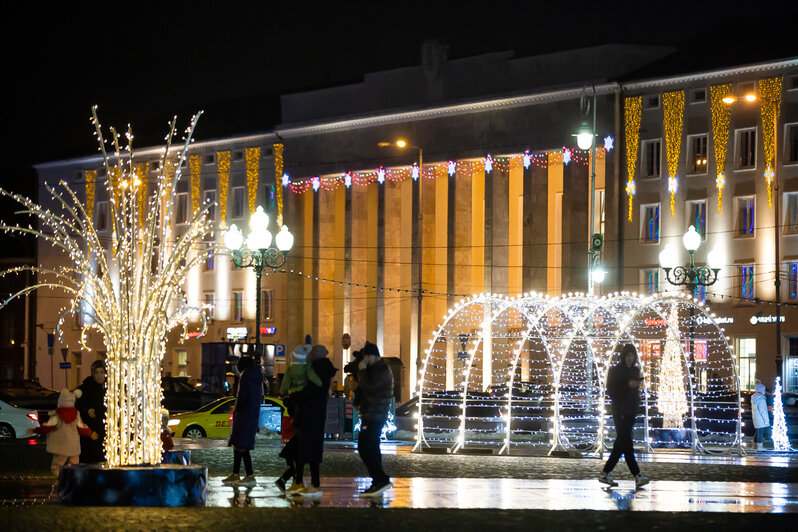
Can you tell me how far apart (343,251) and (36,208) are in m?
55.1

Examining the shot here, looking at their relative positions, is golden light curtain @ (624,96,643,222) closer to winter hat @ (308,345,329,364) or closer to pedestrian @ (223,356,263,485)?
pedestrian @ (223,356,263,485)

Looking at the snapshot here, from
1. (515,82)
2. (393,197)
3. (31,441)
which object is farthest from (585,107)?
(393,197)

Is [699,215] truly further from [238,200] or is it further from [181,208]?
[181,208]

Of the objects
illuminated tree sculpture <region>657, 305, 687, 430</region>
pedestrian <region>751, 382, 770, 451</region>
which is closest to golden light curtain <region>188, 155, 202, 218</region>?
pedestrian <region>751, 382, 770, 451</region>

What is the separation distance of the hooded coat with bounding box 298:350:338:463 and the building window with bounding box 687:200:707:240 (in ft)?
138

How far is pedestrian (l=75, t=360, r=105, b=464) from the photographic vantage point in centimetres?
1670

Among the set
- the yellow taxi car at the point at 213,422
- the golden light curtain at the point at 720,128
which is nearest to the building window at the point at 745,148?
the golden light curtain at the point at 720,128

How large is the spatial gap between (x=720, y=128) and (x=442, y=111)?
1420cm

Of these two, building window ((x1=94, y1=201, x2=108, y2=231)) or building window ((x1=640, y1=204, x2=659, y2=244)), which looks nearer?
building window ((x1=640, y1=204, x2=659, y2=244))

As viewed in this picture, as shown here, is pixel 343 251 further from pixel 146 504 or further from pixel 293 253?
pixel 146 504

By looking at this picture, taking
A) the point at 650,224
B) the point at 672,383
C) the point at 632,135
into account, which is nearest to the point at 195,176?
the point at 632,135

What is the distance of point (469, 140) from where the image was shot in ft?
211

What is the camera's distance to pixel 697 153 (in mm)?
56906

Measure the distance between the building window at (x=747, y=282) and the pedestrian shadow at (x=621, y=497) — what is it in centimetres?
3813
